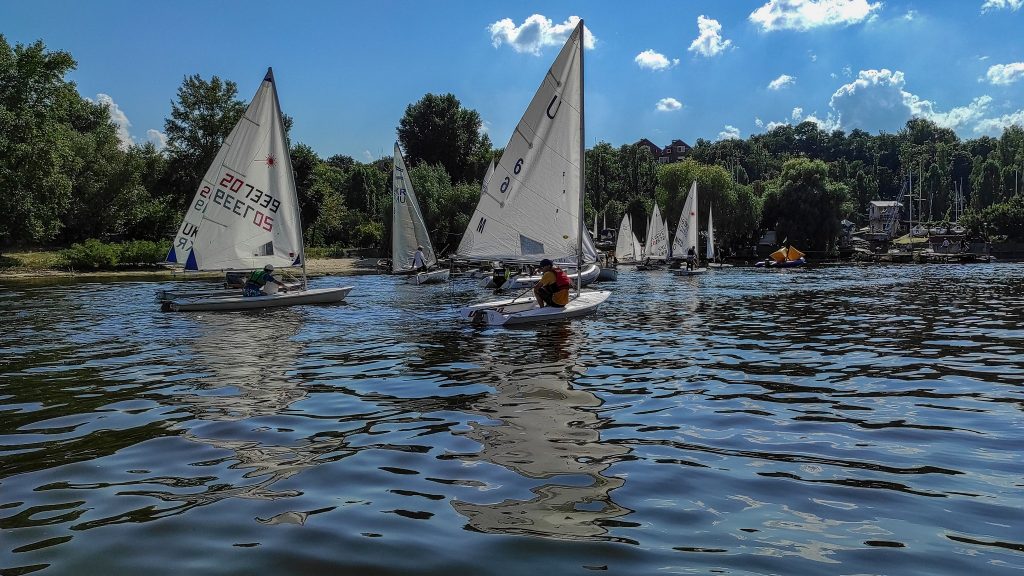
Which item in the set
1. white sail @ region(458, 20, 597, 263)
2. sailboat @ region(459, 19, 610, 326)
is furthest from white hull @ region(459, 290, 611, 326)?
white sail @ region(458, 20, 597, 263)

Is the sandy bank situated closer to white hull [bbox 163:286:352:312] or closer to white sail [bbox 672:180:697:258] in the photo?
white hull [bbox 163:286:352:312]

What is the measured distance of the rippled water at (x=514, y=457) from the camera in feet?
19.6

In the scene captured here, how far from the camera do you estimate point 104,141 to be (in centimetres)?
8712

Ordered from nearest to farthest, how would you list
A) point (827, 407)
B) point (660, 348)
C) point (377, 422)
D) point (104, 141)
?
point (377, 422) → point (827, 407) → point (660, 348) → point (104, 141)

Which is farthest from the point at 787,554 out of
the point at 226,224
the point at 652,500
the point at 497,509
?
the point at 226,224

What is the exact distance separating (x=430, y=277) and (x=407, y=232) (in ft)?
16.2

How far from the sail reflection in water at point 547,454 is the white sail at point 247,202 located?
17.1m

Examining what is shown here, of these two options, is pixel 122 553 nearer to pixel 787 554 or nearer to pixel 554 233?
pixel 787 554

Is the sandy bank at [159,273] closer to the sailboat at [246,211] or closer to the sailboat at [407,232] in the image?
the sailboat at [407,232]

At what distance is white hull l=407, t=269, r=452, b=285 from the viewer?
48.6 metres

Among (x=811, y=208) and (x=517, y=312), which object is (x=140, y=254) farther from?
(x=811, y=208)

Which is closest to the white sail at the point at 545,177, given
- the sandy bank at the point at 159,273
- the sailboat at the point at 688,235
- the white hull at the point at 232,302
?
the white hull at the point at 232,302

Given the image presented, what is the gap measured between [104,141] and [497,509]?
94704 mm

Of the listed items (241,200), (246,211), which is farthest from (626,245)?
(241,200)
